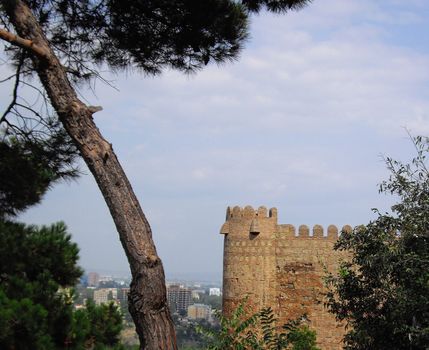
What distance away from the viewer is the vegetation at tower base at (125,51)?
213 inches

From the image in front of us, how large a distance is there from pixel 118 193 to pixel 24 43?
1403 millimetres

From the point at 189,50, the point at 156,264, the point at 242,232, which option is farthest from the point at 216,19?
the point at 242,232

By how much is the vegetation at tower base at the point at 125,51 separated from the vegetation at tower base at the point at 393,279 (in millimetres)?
2549

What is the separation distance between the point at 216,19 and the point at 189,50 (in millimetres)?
672

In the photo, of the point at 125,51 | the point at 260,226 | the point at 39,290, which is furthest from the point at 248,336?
the point at 260,226

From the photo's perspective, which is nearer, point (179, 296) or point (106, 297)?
point (106, 297)

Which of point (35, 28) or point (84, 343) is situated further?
point (84, 343)

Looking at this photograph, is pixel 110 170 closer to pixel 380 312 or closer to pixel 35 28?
pixel 35 28

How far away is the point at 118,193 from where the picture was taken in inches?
221

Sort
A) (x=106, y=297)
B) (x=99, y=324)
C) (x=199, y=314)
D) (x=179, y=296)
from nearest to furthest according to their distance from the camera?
1. (x=99, y=324)
2. (x=106, y=297)
3. (x=199, y=314)
4. (x=179, y=296)

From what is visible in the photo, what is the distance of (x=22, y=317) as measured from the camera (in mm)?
5914

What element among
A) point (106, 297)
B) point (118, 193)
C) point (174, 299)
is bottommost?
point (118, 193)

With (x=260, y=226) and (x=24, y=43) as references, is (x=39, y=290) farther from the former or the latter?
(x=260, y=226)

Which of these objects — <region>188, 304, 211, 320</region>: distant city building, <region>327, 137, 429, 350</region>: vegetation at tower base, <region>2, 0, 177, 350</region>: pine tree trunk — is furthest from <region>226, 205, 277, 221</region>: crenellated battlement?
<region>2, 0, 177, 350</region>: pine tree trunk
